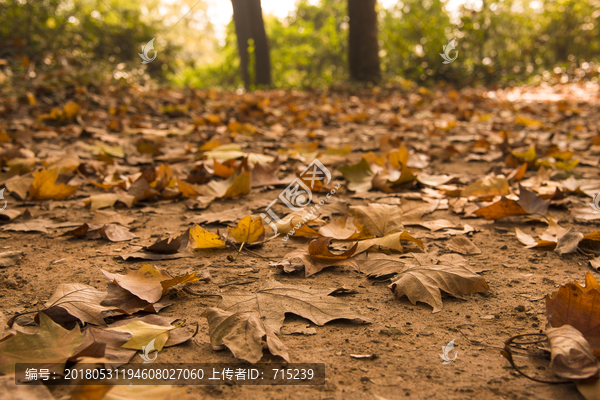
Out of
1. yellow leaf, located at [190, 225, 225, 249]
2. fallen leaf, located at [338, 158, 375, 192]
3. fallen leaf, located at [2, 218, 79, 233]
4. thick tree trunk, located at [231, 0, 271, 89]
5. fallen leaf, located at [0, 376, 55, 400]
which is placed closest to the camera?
fallen leaf, located at [0, 376, 55, 400]

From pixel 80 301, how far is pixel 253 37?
8.45 m

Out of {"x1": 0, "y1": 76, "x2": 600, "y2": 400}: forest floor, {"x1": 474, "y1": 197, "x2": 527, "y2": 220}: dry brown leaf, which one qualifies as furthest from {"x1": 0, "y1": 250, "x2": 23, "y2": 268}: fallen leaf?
{"x1": 474, "y1": 197, "x2": 527, "y2": 220}: dry brown leaf

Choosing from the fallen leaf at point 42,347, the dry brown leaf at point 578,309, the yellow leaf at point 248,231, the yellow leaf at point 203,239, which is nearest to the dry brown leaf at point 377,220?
the yellow leaf at point 248,231

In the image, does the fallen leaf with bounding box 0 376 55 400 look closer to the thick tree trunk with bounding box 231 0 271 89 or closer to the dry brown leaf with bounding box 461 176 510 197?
the dry brown leaf with bounding box 461 176 510 197

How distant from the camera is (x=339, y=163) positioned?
2695 mm

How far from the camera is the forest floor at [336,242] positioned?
0.87 m

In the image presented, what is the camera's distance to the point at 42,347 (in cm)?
84

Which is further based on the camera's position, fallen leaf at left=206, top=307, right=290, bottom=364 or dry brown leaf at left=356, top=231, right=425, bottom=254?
dry brown leaf at left=356, top=231, right=425, bottom=254

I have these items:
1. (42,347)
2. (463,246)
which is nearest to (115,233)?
(42,347)

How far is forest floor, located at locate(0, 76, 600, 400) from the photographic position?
87 cm

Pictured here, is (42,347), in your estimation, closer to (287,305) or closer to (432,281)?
(287,305)

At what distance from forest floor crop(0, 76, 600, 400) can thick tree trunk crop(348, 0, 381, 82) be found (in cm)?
428

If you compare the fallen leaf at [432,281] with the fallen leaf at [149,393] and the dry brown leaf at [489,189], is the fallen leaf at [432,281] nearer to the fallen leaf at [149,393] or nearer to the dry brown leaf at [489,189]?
the fallen leaf at [149,393]

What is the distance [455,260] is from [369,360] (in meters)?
0.55
